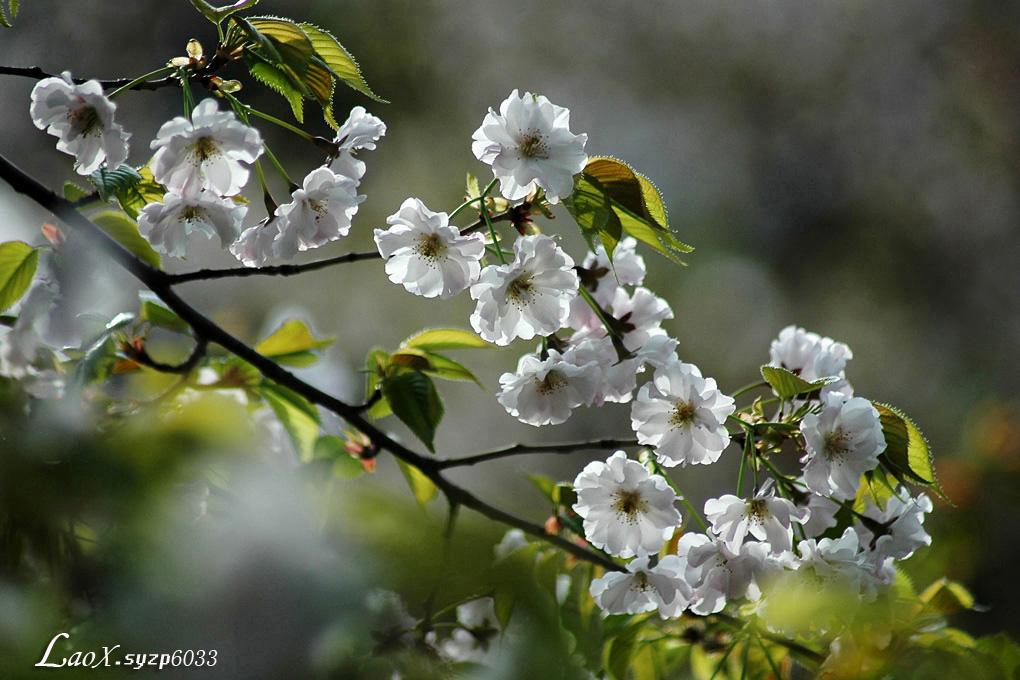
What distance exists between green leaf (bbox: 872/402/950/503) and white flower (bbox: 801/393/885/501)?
0.07 ft

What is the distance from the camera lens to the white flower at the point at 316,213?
504 millimetres

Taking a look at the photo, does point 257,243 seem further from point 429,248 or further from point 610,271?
point 610,271

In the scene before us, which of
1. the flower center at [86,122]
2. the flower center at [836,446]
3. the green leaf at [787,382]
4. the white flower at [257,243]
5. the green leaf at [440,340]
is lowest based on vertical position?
the green leaf at [440,340]

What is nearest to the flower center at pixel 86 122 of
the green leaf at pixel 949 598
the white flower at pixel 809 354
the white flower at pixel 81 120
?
the white flower at pixel 81 120

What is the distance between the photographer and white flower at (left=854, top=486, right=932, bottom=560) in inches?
21.5

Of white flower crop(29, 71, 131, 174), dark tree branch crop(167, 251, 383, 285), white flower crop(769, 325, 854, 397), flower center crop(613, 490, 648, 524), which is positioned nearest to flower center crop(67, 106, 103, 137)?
white flower crop(29, 71, 131, 174)

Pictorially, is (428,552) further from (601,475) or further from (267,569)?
(601,475)

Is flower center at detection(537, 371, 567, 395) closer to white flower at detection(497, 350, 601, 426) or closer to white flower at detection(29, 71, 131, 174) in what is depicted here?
white flower at detection(497, 350, 601, 426)

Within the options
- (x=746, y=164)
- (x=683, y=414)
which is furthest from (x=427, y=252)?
(x=746, y=164)

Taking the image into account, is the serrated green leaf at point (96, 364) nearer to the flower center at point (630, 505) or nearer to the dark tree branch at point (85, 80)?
the dark tree branch at point (85, 80)

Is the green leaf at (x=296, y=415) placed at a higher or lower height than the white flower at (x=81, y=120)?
lower

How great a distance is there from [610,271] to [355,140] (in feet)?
0.76

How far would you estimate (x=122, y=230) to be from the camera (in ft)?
2.05

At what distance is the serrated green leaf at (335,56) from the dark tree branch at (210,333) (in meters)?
0.19
